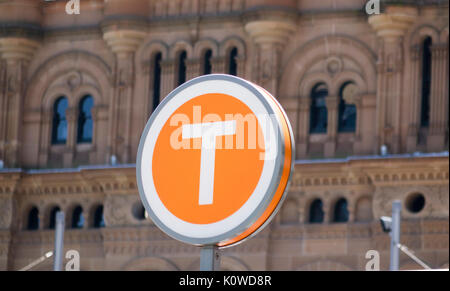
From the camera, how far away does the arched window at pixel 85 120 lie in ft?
152

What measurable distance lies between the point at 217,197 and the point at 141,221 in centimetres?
4006

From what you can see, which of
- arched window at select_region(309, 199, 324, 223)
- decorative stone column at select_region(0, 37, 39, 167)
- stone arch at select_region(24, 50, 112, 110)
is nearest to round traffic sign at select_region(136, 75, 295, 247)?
arched window at select_region(309, 199, 324, 223)

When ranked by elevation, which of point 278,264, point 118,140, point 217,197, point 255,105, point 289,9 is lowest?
point 217,197

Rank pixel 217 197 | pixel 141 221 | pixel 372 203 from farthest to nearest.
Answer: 1. pixel 141 221
2. pixel 372 203
3. pixel 217 197

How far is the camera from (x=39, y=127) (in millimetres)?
46875

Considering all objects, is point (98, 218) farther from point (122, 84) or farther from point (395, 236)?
point (395, 236)

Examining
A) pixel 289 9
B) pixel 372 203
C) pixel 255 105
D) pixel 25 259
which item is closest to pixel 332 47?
pixel 289 9

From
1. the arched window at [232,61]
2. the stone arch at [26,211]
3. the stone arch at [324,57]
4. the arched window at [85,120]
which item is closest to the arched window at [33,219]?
the stone arch at [26,211]

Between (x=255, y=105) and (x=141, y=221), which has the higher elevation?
(x=141, y=221)

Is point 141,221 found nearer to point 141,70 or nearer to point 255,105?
point 141,70

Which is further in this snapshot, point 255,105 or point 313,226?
point 313,226

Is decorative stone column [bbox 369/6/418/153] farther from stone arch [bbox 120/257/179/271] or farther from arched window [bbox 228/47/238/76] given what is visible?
stone arch [bbox 120/257/179/271]

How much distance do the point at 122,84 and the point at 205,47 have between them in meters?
3.04

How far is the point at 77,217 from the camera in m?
46.3
